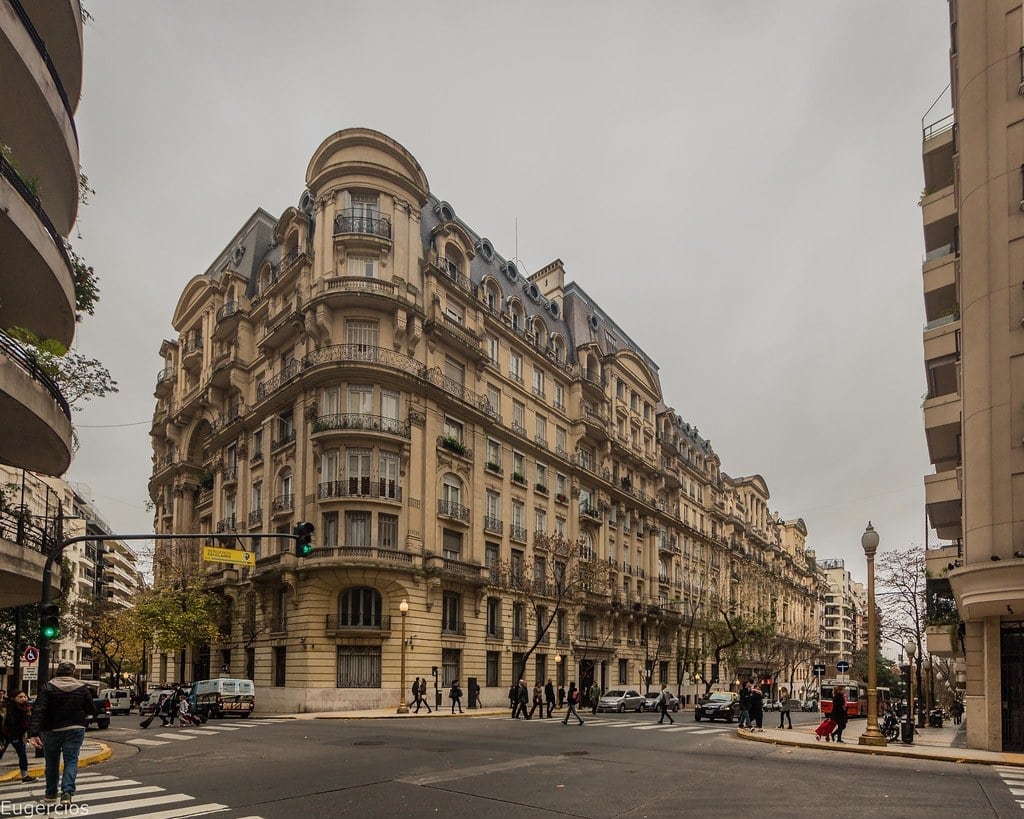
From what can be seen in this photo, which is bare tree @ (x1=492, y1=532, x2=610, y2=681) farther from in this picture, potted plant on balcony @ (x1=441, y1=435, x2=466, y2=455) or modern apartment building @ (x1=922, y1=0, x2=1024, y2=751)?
modern apartment building @ (x1=922, y1=0, x2=1024, y2=751)

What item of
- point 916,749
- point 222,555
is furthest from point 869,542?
point 222,555

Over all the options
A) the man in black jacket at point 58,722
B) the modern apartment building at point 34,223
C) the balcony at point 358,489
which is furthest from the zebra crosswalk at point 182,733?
the balcony at point 358,489

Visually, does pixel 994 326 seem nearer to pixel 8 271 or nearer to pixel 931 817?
pixel 931 817

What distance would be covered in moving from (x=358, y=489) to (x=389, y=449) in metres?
2.66

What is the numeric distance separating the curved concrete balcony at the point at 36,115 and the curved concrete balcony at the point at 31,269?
4.59 feet

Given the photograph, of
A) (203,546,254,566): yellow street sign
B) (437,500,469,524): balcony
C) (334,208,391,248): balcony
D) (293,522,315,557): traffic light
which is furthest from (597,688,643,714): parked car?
(334,208,391,248): balcony

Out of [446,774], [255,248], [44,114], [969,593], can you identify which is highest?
[255,248]

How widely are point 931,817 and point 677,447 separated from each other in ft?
221

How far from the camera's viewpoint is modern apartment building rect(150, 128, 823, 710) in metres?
39.8

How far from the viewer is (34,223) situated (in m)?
13.2

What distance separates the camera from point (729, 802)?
39.4ft

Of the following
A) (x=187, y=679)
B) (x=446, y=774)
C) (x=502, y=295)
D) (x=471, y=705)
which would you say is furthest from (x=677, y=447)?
(x=446, y=774)

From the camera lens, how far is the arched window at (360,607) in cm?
3944

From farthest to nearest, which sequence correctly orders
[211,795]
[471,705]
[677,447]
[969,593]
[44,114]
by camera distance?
[677,447] → [471,705] → [969,593] → [44,114] → [211,795]
